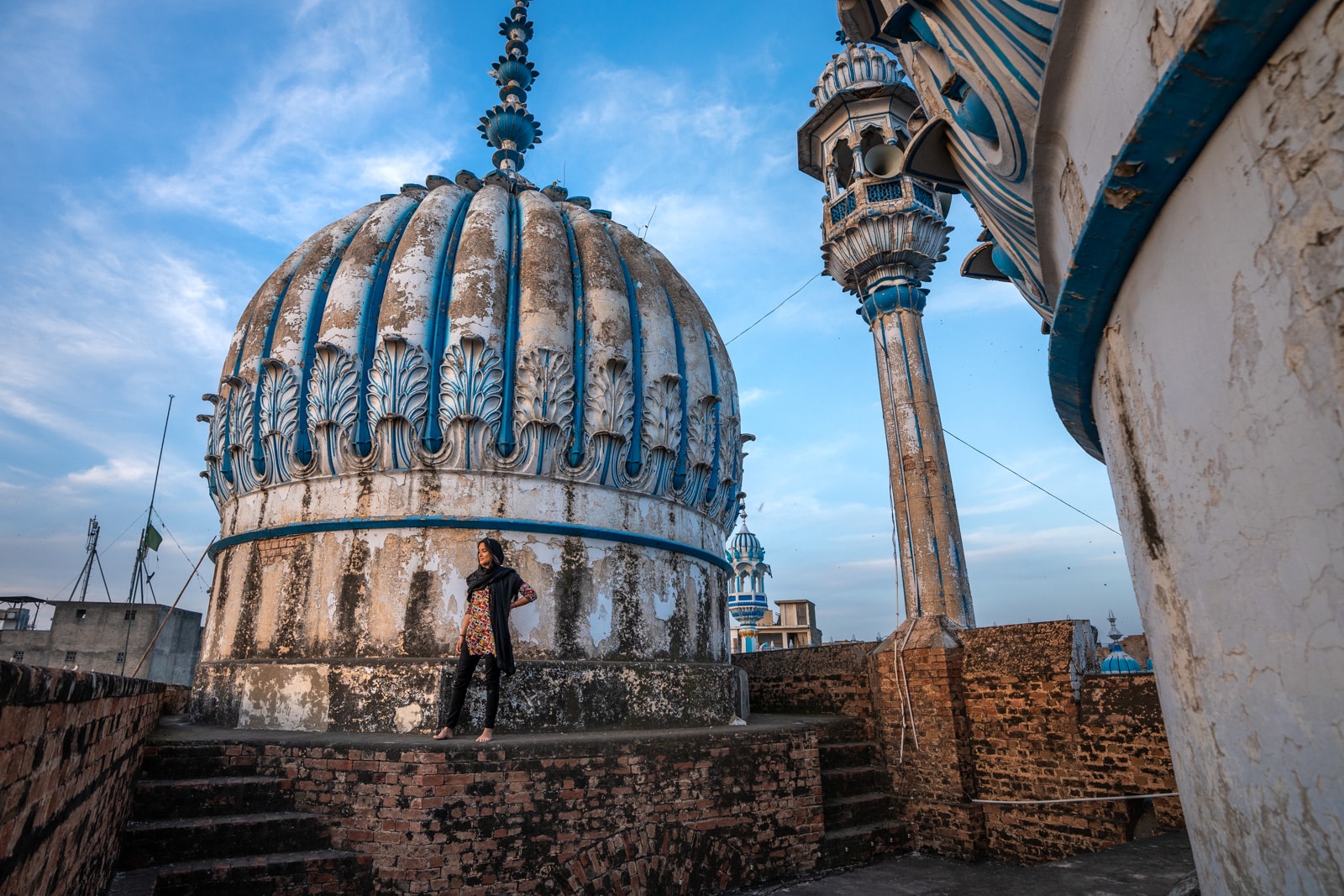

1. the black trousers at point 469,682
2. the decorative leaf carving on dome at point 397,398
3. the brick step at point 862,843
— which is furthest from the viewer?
the decorative leaf carving on dome at point 397,398

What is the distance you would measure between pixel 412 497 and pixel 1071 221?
16.8 ft

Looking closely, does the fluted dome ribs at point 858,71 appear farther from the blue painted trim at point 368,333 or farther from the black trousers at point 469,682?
the black trousers at point 469,682

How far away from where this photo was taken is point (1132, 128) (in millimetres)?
1611

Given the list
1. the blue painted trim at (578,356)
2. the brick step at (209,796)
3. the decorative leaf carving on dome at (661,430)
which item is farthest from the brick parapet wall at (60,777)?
the decorative leaf carving on dome at (661,430)

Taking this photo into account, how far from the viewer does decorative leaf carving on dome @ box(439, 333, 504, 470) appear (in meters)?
6.07

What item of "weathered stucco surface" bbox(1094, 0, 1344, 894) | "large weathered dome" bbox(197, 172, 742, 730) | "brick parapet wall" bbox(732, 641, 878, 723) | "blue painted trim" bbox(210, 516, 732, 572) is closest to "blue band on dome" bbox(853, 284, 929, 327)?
"large weathered dome" bbox(197, 172, 742, 730)

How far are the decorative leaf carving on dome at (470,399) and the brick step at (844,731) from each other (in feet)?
12.8

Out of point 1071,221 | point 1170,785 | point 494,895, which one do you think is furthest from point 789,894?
point 1071,221

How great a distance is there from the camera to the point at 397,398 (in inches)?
240

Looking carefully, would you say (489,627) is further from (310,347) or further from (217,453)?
(217,453)

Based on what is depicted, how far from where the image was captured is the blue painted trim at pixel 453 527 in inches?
233

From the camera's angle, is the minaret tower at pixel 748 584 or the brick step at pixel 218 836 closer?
the brick step at pixel 218 836

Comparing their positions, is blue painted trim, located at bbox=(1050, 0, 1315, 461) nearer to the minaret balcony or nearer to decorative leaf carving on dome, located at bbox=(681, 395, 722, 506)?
decorative leaf carving on dome, located at bbox=(681, 395, 722, 506)

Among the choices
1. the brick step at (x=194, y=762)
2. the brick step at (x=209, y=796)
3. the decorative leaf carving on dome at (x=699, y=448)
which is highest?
the decorative leaf carving on dome at (x=699, y=448)
